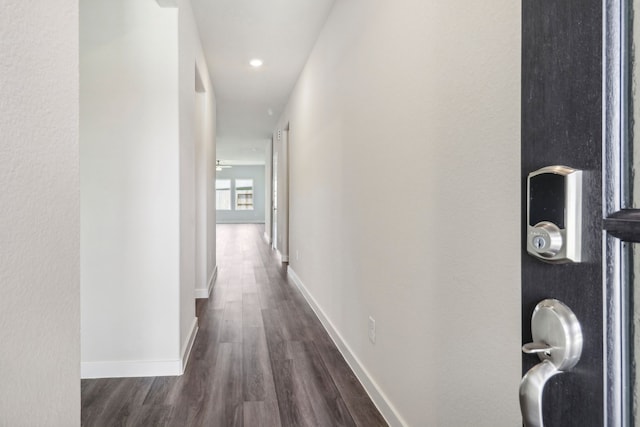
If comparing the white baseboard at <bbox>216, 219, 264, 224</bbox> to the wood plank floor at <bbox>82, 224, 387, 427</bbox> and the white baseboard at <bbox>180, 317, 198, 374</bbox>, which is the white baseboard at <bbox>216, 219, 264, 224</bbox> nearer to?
the wood plank floor at <bbox>82, 224, 387, 427</bbox>

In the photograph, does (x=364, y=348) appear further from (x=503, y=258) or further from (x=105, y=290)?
(x=105, y=290)

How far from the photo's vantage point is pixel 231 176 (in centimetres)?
1705

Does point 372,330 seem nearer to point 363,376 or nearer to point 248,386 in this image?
point 363,376

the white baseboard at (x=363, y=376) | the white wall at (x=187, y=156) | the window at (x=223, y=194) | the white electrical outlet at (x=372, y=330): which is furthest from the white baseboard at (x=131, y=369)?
the window at (x=223, y=194)

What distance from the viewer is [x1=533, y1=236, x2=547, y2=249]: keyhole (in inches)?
18.2

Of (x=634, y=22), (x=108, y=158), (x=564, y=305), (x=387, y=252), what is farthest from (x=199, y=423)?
(x=634, y=22)

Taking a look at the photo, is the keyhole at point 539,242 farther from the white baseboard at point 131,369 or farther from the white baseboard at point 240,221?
the white baseboard at point 240,221

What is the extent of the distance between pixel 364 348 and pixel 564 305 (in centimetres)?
193

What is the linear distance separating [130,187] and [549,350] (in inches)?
93.1

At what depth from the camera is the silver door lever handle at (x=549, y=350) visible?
0.43 metres

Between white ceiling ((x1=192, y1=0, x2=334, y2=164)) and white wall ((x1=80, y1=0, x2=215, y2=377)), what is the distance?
0.83 m

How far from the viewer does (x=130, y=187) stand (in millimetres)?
2344

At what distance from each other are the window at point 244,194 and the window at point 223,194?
387 mm

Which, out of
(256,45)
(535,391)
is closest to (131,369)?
(535,391)
